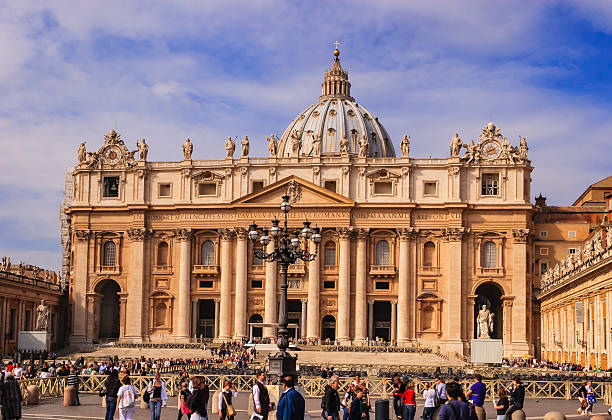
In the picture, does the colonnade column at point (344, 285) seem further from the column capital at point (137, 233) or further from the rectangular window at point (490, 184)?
the column capital at point (137, 233)

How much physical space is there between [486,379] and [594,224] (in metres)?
55.0

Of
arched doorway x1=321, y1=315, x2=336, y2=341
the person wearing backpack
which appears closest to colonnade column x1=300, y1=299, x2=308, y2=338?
arched doorway x1=321, y1=315, x2=336, y2=341

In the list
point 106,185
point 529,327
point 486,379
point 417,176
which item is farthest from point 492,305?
point 486,379

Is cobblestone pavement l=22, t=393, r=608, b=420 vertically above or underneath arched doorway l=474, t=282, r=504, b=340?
underneath

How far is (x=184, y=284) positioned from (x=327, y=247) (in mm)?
14289

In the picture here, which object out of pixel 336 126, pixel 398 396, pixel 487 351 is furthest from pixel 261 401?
pixel 336 126

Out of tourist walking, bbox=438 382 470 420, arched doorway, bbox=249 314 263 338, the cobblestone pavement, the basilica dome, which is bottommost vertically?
the cobblestone pavement

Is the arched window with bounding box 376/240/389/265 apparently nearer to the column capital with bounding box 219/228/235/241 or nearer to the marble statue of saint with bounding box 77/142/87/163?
the column capital with bounding box 219/228/235/241

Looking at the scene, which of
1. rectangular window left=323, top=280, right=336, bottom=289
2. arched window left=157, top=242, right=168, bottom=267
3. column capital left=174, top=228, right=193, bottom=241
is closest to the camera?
rectangular window left=323, top=280, right=336, bottom=289

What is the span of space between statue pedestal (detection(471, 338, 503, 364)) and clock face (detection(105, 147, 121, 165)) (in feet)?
151

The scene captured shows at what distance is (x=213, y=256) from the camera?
9550 centimetres

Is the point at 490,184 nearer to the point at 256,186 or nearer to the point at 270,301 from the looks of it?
the point at 256,186

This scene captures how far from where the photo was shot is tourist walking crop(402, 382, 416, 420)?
28094mm

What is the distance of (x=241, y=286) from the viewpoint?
92812 millimetres
